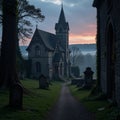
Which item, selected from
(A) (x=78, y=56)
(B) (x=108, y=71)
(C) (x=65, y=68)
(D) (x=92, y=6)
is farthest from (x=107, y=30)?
(A) (x=78, y=56)

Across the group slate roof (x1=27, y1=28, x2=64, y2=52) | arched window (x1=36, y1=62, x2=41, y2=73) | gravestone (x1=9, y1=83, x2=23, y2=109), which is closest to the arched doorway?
gravestone (x1=9, y1=83, x2=23, y2=109)

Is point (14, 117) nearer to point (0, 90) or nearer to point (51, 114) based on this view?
point (51, 114)

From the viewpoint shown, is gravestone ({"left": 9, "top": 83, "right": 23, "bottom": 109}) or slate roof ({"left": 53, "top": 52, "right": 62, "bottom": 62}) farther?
slate roof ({"left": 53, "top": 52, "right": 62, "bottom": 62})

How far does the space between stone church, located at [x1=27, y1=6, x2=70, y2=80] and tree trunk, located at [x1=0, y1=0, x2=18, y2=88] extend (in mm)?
51879

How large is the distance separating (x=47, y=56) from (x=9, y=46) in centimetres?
5382

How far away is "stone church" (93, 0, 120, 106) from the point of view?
1881 cm

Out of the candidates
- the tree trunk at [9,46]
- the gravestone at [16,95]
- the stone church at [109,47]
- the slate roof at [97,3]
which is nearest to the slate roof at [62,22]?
the slate roof at [97,3]

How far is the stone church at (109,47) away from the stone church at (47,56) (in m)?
52.2

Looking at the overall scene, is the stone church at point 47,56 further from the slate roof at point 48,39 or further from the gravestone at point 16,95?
the gravestone at point 16,95

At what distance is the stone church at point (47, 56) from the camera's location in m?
82.1

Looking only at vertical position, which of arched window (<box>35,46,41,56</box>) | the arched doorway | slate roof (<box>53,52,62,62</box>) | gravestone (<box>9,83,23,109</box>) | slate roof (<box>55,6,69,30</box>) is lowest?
gravestone (<box>9,83,23,109</box>)

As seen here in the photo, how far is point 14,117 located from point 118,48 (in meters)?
6.29

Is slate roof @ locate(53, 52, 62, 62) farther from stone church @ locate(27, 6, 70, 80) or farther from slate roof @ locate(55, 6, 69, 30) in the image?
slate roof @ locate(55, 6, 69, 30)

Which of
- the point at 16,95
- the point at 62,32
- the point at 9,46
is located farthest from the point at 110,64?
the point at 62,32
